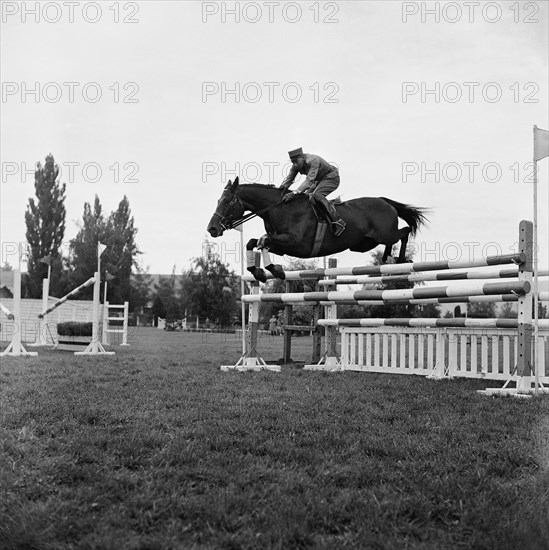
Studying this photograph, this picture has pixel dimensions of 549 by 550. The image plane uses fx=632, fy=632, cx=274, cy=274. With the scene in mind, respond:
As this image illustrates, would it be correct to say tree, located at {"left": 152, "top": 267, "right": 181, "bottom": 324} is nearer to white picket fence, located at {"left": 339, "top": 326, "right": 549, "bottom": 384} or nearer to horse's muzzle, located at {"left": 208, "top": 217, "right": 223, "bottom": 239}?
white picket fence, located at {"left": 339, "top": 326, "right": 549, "bottom": 384}

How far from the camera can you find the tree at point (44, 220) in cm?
3412

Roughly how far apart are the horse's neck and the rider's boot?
A: 387 millimetres

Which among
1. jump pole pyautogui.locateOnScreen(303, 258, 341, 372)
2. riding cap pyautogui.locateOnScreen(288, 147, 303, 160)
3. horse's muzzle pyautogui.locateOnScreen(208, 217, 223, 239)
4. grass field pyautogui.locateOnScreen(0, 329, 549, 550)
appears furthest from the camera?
jump pole pyautogui.locateOnScreen(303, 258, 341, 372)

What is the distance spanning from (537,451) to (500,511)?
3.43ft

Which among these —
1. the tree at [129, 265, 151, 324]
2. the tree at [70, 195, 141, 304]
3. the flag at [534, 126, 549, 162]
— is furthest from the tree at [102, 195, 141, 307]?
the flag at [534, 126, 549, 162]

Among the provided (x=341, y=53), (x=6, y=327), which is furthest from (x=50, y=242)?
(x=341, y=53)

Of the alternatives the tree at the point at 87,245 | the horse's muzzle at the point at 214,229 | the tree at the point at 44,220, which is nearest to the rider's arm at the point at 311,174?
the horse's muzzle at the point at 214,229

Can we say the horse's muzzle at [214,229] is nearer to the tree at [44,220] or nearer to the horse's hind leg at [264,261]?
the horse's hind leg at [264,261]

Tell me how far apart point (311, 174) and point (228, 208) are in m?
0.73

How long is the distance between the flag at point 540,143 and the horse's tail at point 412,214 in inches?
43.0

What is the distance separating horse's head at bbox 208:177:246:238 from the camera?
4641 millimetres

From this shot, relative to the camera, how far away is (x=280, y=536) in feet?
7.63

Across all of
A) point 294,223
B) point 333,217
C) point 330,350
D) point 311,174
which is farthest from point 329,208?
point 330,350

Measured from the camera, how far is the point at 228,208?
4734 millimetres
